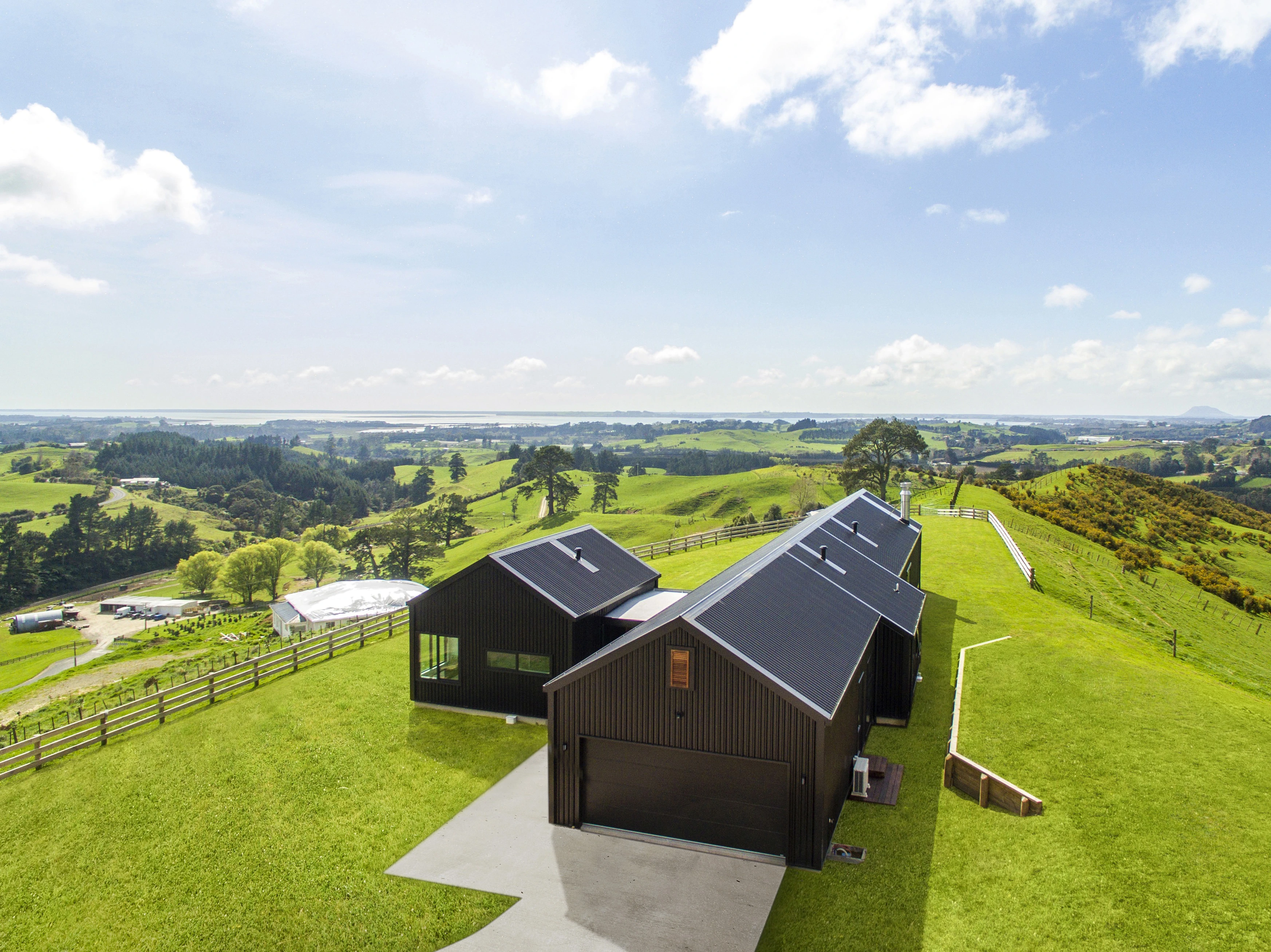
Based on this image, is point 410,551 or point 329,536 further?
point 329,536

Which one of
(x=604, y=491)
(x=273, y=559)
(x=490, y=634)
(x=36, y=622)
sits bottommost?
(x=36, y=622)

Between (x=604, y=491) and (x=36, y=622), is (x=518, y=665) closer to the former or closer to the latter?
(x=604, y=491)

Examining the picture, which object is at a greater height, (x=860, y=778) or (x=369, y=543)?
(x=860, y=778)

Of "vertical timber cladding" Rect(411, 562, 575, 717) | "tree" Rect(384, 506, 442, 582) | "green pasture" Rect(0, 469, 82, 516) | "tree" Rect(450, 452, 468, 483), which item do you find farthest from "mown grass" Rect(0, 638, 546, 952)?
"tree" Rect(450, 452, 468, 483)

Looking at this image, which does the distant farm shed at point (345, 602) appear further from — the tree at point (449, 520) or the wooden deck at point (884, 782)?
the tree at point (449, 520)

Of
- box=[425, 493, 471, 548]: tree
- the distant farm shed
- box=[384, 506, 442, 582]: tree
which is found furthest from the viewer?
box=[425, 493, 471, 548]: tree

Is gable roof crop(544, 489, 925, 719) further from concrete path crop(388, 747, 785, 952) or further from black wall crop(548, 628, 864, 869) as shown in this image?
concrete path crop(388, 747, 785, 952)

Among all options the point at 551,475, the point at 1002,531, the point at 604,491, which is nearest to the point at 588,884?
the point at 1002,531

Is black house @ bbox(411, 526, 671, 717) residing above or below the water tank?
above
